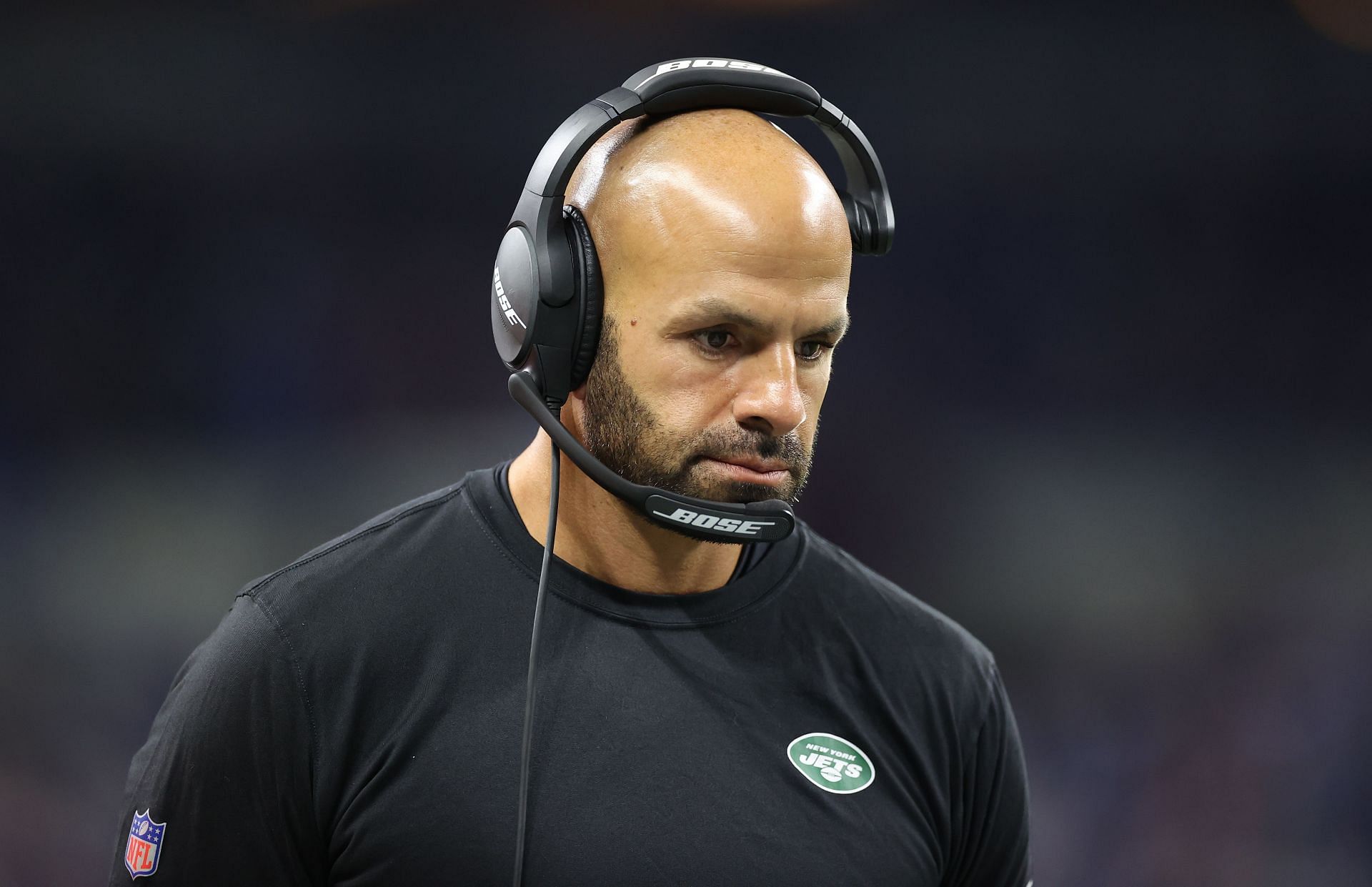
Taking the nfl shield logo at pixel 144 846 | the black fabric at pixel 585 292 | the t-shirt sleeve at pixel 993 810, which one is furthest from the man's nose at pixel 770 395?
the nfl shield logo at pixel 144 846

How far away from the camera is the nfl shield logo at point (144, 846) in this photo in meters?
1.25

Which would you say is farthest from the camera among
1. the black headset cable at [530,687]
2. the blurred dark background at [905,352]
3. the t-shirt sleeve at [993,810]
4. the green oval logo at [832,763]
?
the blurred dark background at [905,352]

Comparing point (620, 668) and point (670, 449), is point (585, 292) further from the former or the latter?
point (620, 668)

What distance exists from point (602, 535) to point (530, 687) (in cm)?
21

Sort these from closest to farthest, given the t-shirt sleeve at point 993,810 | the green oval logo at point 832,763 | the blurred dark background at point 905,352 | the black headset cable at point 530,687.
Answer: the black headset cable at point 530,687 < the green oval logo at point 832,763 < the t-shirt sleeve at point 993,810 < the blurred dark background at point 905,352

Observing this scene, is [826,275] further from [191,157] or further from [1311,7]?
[1311,7]

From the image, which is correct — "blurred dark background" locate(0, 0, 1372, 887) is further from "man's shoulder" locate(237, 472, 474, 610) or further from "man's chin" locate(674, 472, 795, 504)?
"man's chin" locate(674, 472, 795, 504)

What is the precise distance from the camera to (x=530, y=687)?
4.10 feet

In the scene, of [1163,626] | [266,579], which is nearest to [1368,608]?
[1163,626]

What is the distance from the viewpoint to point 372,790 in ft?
4.04

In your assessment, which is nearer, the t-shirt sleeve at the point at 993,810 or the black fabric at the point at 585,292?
the black fabric at the point at 585,292

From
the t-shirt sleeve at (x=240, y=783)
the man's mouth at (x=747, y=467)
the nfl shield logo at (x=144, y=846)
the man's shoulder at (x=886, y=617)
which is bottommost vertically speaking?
the nfl shield logo at (x=144, y=846)

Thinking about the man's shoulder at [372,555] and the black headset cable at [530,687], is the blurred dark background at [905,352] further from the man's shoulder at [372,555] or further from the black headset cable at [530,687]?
the black headset cable at [530,687]

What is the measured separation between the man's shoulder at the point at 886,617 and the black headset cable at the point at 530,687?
0.37m
